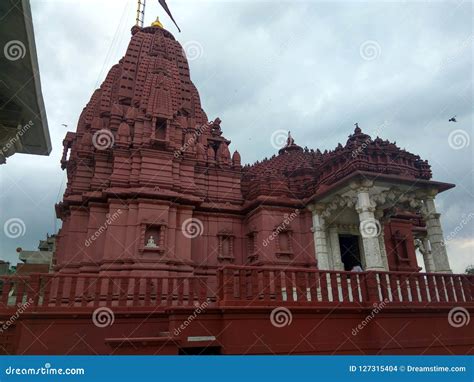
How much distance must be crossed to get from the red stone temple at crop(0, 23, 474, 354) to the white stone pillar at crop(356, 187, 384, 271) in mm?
34

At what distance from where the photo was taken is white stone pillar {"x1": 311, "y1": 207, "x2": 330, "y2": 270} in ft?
38.8

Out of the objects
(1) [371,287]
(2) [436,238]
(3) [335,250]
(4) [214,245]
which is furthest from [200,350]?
(2) [436,238]

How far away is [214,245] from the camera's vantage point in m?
13.0

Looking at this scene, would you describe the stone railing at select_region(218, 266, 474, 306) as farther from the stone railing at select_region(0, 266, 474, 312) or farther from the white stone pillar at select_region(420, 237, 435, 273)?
the white stone pillar at select_region(420, 237, 435, 273)

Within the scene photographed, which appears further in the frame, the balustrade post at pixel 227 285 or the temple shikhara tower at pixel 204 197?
the temple shikhara tower at pixel 204 197

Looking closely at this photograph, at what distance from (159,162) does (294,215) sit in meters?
5.52

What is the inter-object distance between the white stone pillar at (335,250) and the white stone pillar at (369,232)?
295 cm

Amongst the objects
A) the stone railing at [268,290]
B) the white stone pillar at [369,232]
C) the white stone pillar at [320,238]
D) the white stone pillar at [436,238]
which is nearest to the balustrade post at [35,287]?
the stone railing at [268,290]

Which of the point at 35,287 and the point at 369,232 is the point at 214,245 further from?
the point at 35,287

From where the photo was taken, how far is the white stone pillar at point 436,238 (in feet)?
32.3

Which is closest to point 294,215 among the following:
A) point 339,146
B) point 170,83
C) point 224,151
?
point 339,146

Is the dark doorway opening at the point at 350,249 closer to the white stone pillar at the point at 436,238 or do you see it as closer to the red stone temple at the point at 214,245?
the red stone temple at the point at 214,245

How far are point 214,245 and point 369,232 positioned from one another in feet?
19.3
